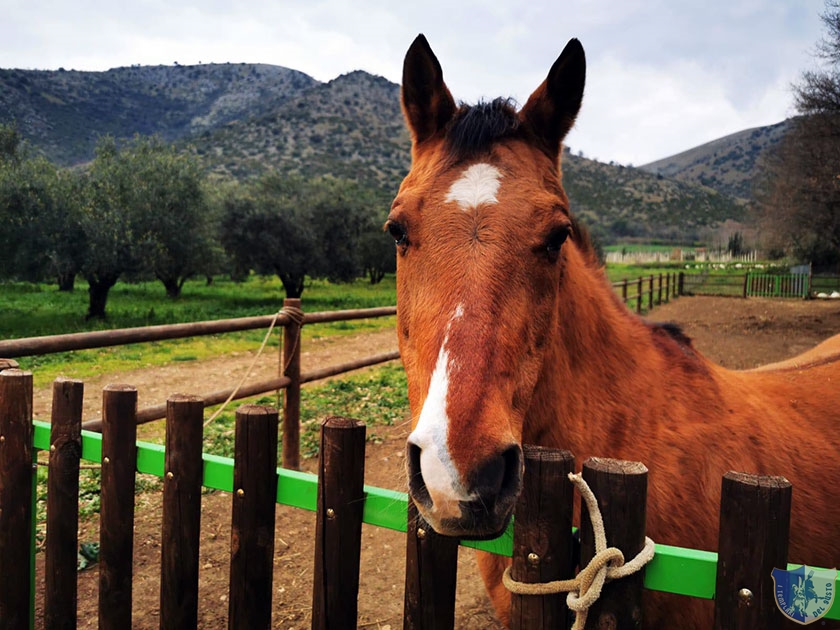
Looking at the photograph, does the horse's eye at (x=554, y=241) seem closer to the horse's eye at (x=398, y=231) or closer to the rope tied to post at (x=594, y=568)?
the horse's eye at (x=398, y=231)

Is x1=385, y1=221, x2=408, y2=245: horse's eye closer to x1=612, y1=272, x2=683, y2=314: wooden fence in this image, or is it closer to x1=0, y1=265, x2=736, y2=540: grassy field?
x1=0, y1=265, x2=736, y2=540: grassy field

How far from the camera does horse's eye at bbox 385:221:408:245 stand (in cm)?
171

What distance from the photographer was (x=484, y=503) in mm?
1084

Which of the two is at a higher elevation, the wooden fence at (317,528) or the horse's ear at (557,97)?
the horse's ear at (557,97)

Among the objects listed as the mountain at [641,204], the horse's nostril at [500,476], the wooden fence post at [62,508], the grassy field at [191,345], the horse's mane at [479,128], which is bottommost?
the grassy field at [191,345]

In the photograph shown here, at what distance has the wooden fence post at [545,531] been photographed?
126 cm

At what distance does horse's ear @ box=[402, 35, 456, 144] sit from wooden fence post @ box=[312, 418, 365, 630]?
1.23 metres

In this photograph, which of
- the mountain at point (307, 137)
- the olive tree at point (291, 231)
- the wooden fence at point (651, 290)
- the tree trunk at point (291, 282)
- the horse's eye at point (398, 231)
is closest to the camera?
the horse's eye at point (398, 231)

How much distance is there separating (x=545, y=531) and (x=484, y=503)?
28 cm

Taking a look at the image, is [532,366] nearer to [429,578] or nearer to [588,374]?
[588,374]

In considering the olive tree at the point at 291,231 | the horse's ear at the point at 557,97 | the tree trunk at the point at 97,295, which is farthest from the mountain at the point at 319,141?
the horse's ear at the point at 557,97

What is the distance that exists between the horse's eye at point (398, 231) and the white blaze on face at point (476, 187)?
0.19m

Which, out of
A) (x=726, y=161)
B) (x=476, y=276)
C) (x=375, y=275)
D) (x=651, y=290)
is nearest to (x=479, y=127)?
(x=476, y=276)

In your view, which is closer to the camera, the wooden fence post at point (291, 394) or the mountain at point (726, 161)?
the wooden fence post at point (291, 394)
